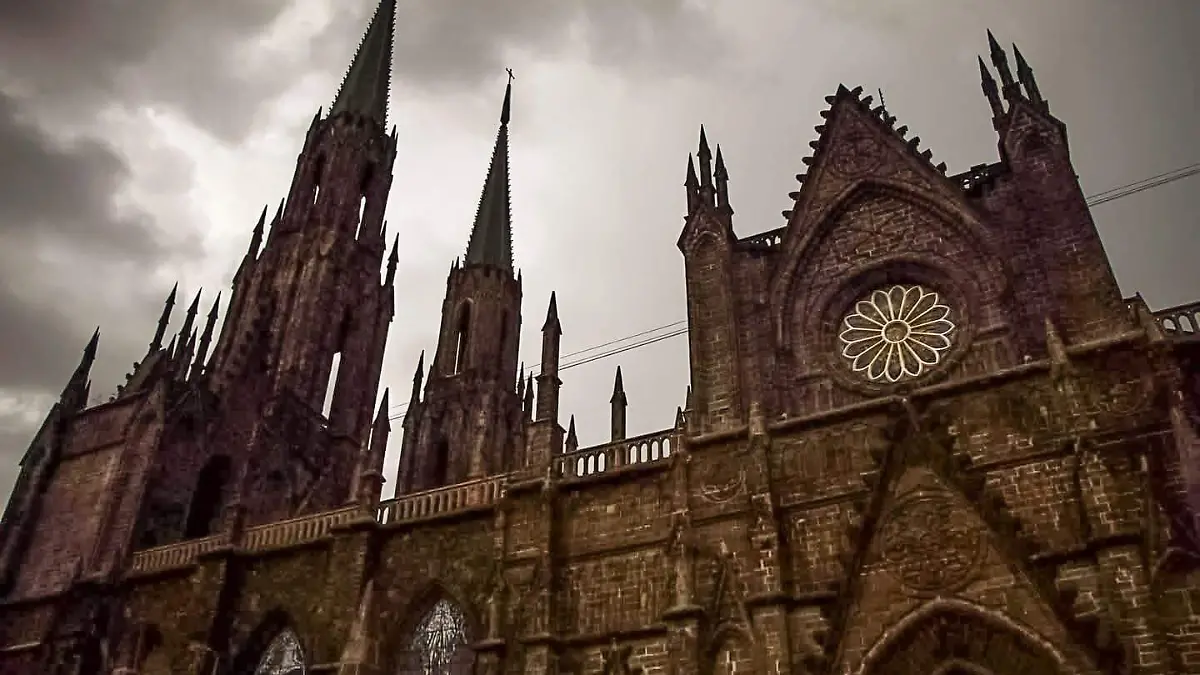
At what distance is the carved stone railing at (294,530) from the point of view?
21953mm

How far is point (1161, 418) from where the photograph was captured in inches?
579

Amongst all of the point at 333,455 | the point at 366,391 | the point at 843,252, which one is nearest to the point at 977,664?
the point at 843,252

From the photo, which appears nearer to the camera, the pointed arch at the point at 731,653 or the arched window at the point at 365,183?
the pointed arch at the point at 731,653

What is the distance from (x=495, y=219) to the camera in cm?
4378

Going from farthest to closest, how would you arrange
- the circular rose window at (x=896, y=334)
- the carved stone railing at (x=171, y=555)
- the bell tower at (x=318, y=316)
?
the bell tower at (x=318, y=316), the carved stone railing at (x=171, y=555), the circular rose window at (x=896, y=334)

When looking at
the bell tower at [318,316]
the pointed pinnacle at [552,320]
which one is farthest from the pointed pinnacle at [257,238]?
the pointed pinnacle at [552,320]

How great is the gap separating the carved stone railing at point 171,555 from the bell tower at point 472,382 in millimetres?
10150

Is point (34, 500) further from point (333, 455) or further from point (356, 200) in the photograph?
point (356, 200)

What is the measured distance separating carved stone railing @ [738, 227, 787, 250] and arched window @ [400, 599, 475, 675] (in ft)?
34.3

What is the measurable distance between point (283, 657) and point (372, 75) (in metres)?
30.4

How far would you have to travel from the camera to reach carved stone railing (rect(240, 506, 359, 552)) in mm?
21953

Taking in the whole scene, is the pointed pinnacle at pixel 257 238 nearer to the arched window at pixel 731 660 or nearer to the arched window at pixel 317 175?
the arched window at pixel 317 175

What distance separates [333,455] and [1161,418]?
2675cm

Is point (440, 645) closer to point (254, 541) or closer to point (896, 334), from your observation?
point (254, 541)
